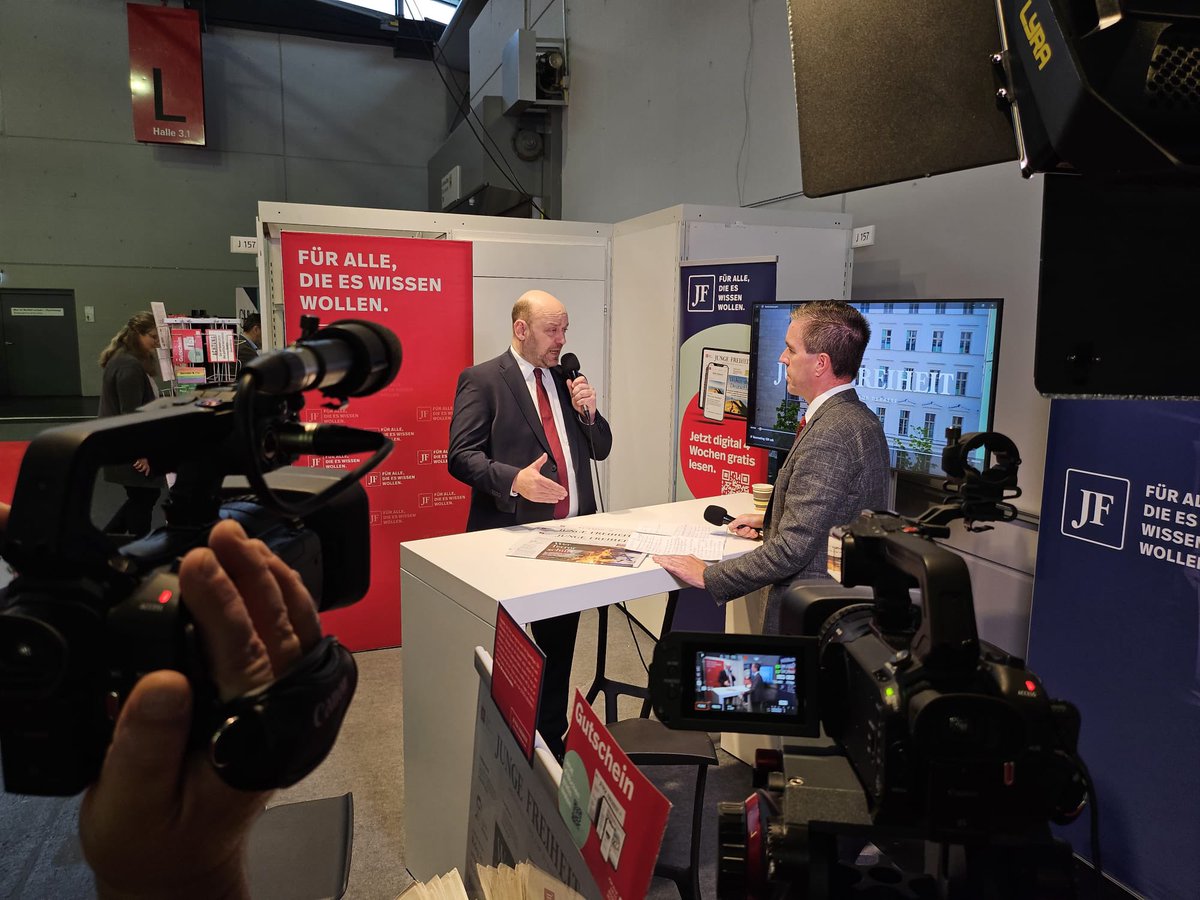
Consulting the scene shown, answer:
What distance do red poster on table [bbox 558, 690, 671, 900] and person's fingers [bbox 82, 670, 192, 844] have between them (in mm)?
325

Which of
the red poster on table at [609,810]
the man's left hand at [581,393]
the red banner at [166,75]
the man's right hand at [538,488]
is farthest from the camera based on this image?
the red banner at [166,75]

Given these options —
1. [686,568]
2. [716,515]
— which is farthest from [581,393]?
[686,568]

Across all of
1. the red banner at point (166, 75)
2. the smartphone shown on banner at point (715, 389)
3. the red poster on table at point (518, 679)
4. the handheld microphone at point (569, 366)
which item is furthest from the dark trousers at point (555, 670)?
the red banner at point (166, 75)

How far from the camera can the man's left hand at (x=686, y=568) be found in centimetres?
217

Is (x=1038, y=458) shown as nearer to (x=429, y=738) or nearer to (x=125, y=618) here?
(x=429, y=738)

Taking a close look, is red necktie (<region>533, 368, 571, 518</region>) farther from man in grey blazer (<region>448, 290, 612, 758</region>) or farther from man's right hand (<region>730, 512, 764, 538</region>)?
man's right hand (<region>730, 512, 764, 538</region>)

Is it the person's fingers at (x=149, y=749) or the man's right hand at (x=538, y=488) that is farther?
the man's right hand at (x=538, y=488)

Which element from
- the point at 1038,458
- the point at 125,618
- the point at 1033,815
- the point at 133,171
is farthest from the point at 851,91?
the point at 133,171

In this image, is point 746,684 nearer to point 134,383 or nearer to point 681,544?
point 681,544

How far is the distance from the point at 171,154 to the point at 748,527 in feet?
30.4

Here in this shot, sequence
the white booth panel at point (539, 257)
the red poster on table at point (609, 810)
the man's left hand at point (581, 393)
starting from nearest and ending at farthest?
the red poster on table at point (609, 810)
the man's left hand at point (581, 393)
the white booth panel at point (539, 257)

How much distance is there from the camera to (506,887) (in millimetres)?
862

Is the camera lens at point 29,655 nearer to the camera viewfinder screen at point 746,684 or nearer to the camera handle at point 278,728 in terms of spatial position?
the camera handle at point 278,728

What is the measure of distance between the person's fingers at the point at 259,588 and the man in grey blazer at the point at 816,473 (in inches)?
65.2
